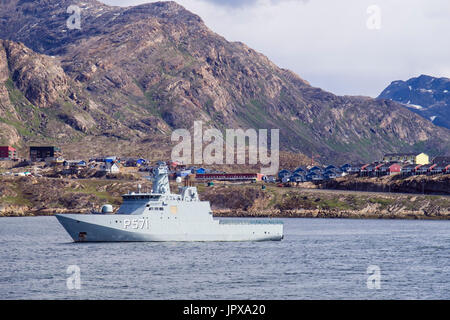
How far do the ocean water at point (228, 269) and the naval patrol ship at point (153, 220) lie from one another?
1.59 meters

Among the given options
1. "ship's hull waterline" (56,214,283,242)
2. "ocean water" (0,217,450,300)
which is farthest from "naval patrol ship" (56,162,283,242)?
"ocean water" (0,217,450,300)

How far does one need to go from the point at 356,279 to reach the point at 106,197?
5305 inches

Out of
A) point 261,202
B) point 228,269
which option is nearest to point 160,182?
point 228,269

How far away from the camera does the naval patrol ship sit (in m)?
82.4

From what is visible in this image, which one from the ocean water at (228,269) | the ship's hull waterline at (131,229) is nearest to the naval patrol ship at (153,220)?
the ship's hull waterline at (131,229)

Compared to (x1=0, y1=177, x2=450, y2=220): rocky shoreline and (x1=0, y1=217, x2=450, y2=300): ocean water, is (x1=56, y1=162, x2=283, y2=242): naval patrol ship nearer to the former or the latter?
(x1=0, y1=217, x2=450, y2=300): ocean water

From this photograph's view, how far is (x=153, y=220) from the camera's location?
8356cm

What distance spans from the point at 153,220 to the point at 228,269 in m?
18.8

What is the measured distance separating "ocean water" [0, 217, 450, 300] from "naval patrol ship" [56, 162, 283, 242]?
159 cm

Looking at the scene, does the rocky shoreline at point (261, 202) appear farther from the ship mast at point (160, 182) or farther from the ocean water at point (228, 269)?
the ship mast at point (160, 182)

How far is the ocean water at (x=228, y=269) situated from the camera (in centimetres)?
5600

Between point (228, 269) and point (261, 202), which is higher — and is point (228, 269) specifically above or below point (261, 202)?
below

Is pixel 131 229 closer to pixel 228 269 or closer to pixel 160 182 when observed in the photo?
pixel 160 182
